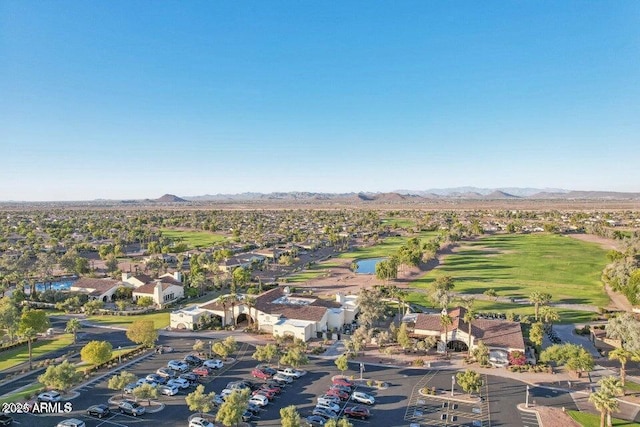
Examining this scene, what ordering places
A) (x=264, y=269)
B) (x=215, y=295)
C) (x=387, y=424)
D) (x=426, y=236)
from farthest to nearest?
(x=426, y=236) → (x=264, y=269) → (x=215, y=295) → (x=387, y=424)

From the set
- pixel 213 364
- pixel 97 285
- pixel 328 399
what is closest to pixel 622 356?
pixel 328 399

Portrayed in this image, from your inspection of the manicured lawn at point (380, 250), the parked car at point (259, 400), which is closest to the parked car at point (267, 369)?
the parked car at point (259, 400)

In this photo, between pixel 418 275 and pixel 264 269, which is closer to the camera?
pixel 418 275

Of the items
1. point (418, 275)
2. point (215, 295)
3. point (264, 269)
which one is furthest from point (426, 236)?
point (215, 295)

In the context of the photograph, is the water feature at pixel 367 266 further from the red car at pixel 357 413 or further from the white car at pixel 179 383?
the red car at pixel 357 413

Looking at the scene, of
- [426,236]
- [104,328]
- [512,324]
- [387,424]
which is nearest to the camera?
[387,424]

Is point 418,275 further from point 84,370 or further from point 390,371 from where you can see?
point 84,370

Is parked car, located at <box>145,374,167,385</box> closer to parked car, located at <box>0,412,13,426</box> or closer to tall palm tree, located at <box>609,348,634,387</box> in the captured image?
parked car, located at <box>0,412,13,426</box>
